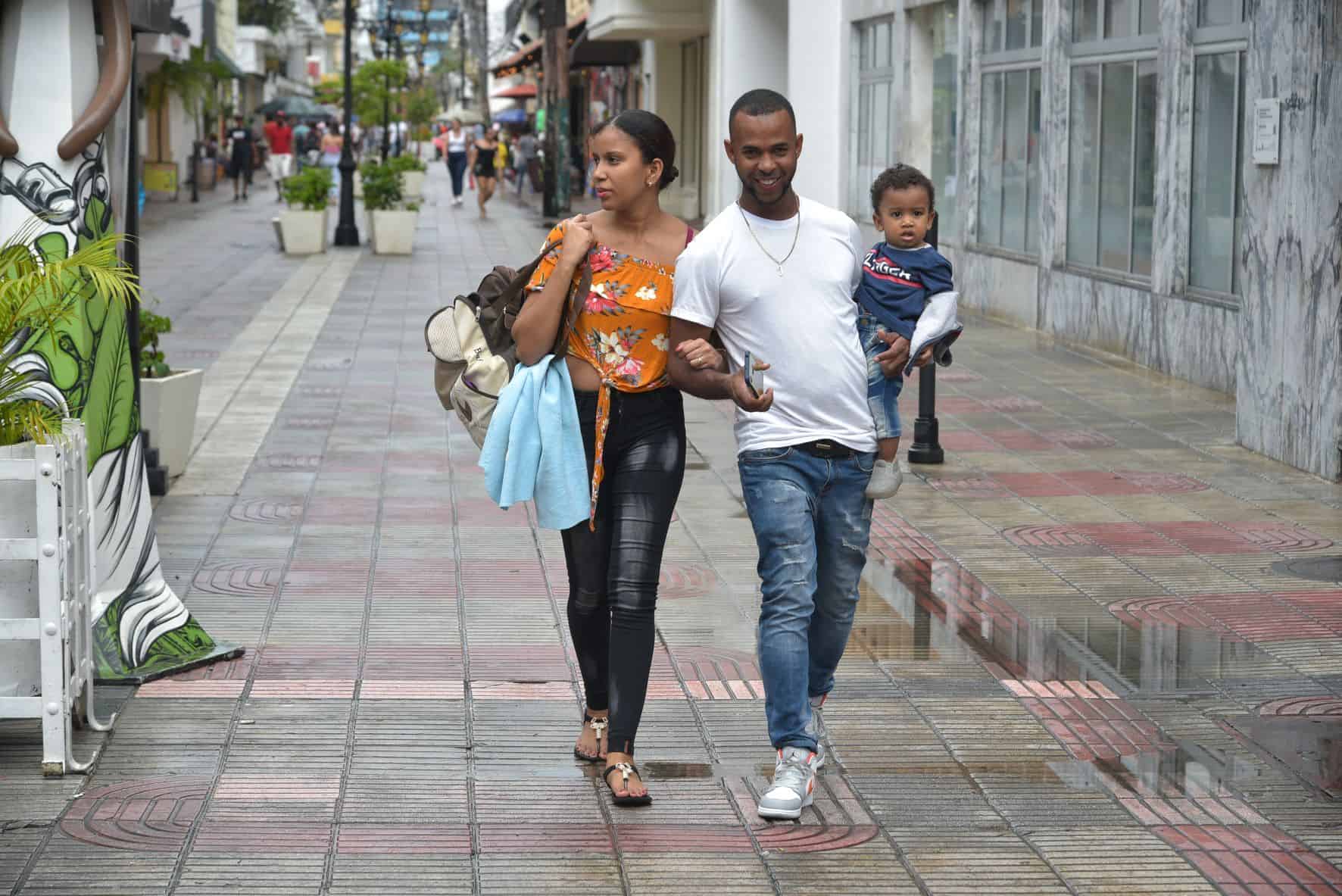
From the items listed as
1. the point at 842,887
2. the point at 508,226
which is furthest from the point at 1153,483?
the point at 508,226

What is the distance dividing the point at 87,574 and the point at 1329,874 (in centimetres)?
351

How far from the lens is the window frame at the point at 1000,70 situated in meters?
18.3

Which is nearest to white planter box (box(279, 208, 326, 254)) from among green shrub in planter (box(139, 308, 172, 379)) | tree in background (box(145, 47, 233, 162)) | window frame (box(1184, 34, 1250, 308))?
tree in background (box(145, 47, 233, 162))

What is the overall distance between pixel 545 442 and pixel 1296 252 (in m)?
6.66

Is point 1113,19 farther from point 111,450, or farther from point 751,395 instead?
point 751,395

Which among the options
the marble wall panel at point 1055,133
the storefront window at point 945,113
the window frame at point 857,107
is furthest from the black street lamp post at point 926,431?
the window frame at point 857,107

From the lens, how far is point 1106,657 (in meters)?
6.47

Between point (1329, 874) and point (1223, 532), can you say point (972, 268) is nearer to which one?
point (1223, 532)

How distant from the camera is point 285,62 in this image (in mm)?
102750

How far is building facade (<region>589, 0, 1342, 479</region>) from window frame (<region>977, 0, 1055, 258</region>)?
3cm

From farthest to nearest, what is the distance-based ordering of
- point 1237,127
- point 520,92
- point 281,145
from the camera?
1. point 520,92
2. point 281,145
3. point 1237,127

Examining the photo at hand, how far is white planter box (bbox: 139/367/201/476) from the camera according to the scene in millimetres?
9648

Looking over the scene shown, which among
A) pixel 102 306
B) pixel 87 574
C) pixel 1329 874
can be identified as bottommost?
pixel 1329 874

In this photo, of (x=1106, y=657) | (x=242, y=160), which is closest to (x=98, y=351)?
(x=1106, y=657)
